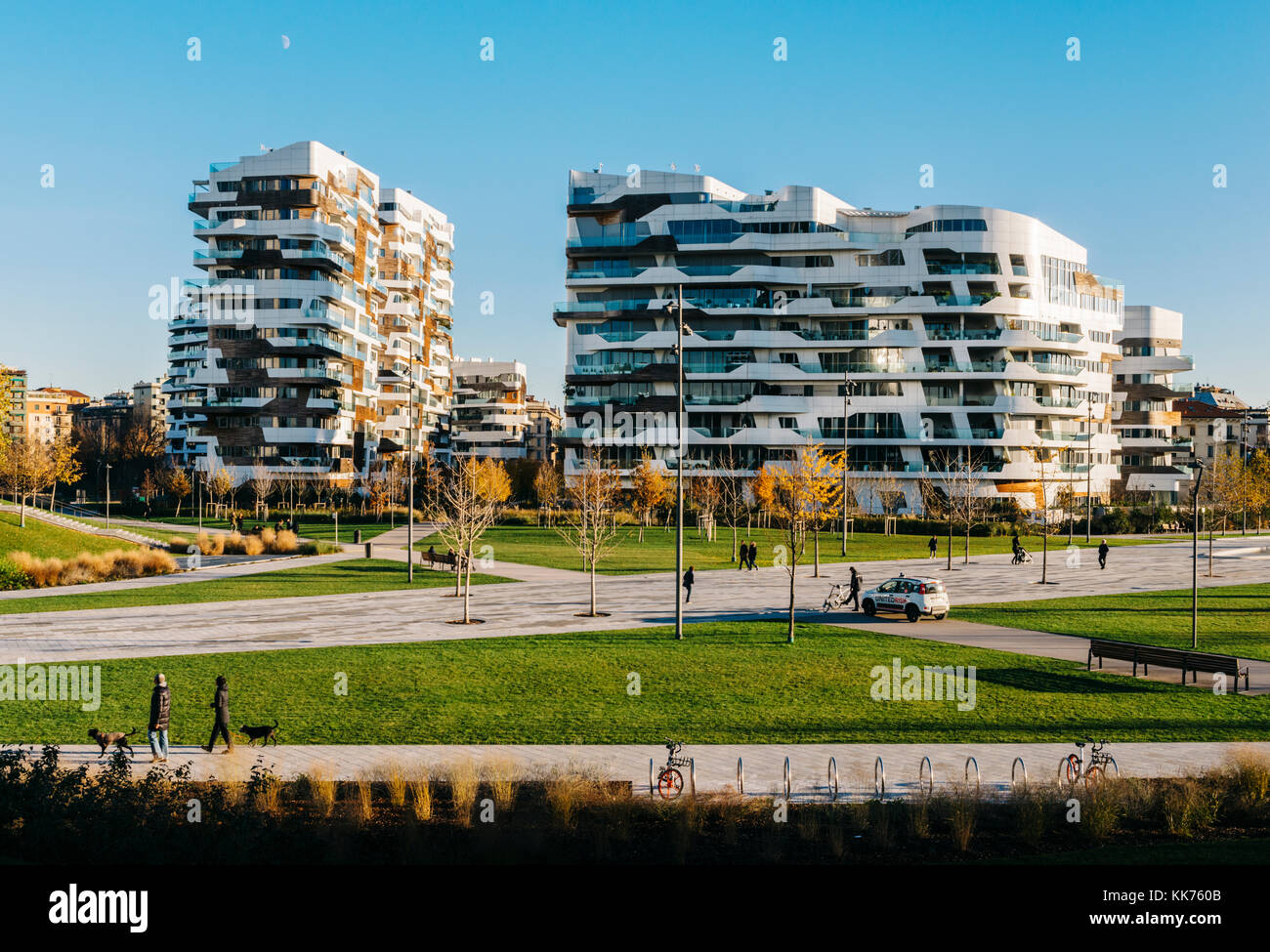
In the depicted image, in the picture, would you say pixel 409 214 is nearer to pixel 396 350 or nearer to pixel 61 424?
pixel 396 350

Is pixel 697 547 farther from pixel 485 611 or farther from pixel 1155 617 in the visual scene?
pixel 1155 617

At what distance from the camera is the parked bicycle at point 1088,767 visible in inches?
466

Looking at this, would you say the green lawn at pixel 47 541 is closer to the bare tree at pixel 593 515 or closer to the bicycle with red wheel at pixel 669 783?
the bare tree at pixel 593 515

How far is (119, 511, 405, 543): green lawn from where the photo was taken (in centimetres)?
6172

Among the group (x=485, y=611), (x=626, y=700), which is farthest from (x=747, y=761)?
(x=485, y=611)

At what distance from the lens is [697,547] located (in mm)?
54281

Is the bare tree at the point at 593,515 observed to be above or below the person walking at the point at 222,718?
above

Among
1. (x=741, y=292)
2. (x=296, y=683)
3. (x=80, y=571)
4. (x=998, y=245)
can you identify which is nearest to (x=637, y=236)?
(x=741, y=292)

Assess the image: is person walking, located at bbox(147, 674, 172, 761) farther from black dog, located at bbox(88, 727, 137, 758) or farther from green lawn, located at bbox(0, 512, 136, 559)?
green lawn, located at bbox(0, 512, 136, 559)

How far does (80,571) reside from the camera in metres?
35.2

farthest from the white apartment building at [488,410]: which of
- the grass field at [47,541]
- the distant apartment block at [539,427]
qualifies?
the grass field at [47,541]

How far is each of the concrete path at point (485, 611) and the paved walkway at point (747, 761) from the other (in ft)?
30.6
